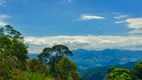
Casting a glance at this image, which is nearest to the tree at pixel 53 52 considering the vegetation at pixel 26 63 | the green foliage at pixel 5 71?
the vegetation at pixel 26 63

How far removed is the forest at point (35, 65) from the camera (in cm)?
3717

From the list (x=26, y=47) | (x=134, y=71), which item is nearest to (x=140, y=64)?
(x=134, y=71)

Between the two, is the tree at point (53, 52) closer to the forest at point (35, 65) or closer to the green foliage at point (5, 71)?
the forest at point (35, 65)

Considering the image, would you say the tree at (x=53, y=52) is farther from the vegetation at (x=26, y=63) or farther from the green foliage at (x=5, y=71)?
the green foliage at (x=5, y=71)

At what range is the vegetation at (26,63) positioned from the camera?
119ft

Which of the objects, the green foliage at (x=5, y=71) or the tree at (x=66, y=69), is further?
the tree at (x=66, y=69)

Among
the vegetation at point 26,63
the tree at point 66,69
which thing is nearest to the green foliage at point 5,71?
the vegetation at point 26,63

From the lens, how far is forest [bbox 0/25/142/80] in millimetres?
37169

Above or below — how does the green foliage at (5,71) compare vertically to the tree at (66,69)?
above

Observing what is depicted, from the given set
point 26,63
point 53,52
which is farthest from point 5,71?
point 53,52

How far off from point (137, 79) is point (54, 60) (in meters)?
43.5

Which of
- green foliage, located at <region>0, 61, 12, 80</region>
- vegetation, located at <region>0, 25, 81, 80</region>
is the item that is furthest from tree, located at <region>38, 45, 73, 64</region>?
green foliage, located at <region>0, 61, 12, 80</region>

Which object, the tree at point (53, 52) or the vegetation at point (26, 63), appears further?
the tree at point (53, 52)

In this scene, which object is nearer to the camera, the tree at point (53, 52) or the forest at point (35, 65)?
the forest at point (35, 65)
